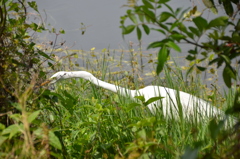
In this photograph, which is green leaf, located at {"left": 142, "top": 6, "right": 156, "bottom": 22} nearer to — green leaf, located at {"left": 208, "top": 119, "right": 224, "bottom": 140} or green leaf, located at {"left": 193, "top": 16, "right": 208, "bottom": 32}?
green leaf, located at {"left": 193, "top": 16, "right": 208, "bottom": 32}

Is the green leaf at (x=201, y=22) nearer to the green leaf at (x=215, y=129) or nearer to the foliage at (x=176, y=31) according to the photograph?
the foliage at (x=176, y=31)

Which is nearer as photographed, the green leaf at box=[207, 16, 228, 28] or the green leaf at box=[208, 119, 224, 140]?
the green leaf at box=[208, 119, 224, 140]

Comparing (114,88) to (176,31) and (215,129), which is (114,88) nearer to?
(176,31)

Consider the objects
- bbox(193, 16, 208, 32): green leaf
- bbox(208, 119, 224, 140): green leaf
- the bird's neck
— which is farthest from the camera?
the bird's neck

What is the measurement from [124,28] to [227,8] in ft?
1.35

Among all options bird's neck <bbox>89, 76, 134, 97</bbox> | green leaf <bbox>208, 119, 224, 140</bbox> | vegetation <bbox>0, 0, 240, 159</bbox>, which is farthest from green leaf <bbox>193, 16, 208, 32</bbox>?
bird's neck <bbox>89, 76, 134, 97</bbox>

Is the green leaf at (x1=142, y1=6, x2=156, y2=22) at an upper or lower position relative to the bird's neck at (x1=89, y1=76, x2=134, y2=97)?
upper

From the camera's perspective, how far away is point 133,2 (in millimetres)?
772

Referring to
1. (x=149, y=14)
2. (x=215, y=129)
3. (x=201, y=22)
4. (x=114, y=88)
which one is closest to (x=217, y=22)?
(x=201, y=22)

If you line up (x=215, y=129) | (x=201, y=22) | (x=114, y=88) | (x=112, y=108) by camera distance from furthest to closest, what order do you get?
1. (x=114, y=88)
2. (x=112, y=108)
3. (x=201, y=22)
4. (x=215, y=129)

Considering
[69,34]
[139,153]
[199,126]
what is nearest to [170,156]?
[199,126]

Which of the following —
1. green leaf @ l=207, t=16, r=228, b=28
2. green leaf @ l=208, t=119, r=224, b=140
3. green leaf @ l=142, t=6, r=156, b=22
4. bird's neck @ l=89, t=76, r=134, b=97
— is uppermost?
green leaf @ l=142, t=6, r=156, b=22

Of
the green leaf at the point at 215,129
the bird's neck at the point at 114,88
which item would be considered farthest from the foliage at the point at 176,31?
the bird's neck at the point at 114,88

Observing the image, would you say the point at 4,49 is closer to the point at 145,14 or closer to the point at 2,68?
the point at 2,68
